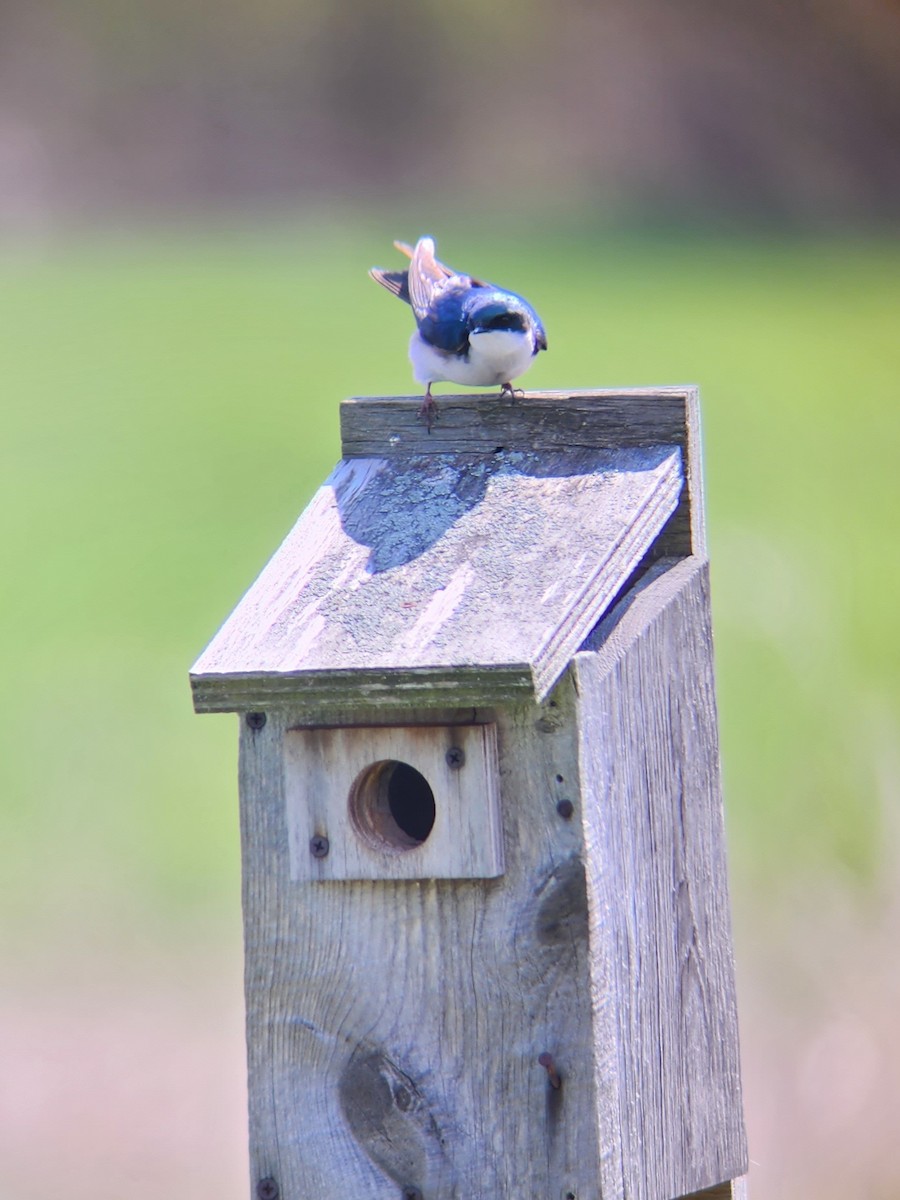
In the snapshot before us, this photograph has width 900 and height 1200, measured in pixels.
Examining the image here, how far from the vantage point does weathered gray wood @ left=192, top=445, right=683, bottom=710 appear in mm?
1829

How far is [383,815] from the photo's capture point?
1.97 metres

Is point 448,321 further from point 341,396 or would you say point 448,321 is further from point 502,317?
point 341,396

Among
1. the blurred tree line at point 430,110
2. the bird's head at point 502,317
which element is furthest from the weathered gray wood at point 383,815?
the blurred tree line at point 430,110

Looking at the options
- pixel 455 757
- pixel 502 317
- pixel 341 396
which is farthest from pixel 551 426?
pixel 341 396

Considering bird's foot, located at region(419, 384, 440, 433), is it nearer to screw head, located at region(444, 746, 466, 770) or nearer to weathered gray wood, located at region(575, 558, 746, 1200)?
weathered gray wood, located at region(575, 558, 746, 1200)

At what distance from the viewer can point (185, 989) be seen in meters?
4.62

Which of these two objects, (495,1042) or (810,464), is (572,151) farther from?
(495,1042)

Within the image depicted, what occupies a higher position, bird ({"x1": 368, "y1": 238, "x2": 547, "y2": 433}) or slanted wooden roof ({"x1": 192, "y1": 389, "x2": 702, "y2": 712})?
bird ({"x1": 368, "y1": 238, "x2": 547, "y2": 433})

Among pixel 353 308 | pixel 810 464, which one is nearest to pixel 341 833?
pixel 810 464

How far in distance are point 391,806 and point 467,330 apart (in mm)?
894

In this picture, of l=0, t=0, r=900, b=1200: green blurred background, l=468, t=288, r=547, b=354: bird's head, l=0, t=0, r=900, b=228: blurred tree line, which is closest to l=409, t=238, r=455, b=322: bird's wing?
l=468, t=288, r=547, b=354: bird's head

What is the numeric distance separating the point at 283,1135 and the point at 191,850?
3013mm

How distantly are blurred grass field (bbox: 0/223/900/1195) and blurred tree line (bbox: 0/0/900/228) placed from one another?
43.4 inches

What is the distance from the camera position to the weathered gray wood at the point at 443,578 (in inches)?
72.0
